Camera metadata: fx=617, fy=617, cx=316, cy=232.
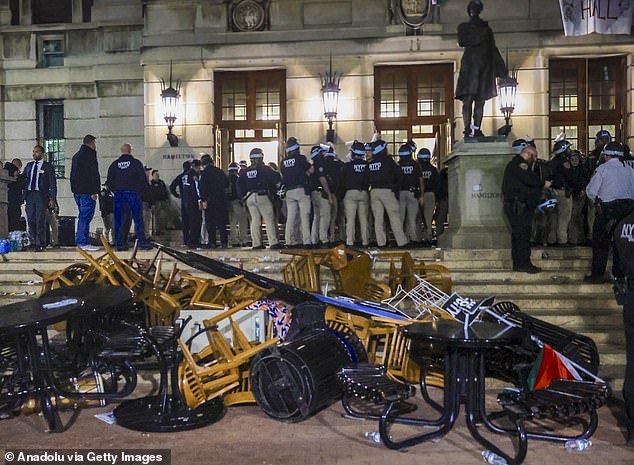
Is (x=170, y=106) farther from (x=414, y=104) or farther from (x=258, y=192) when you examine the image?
(x=414, y=104)

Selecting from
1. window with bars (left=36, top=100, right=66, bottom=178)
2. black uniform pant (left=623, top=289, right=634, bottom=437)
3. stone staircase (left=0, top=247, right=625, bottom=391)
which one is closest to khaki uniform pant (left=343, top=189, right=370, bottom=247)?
stone staircase (left=0, top=247, right=625, bottom=391)

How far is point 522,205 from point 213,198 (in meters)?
5.83

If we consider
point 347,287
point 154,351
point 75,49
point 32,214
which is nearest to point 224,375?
point 154,351

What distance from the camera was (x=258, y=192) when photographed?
11.7 m

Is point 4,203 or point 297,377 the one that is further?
point 4,203

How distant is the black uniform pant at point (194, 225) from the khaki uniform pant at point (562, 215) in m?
6.91

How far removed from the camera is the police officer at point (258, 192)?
38.3ft

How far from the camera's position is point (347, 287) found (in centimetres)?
793

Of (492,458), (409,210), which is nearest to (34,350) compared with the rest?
(492,458)

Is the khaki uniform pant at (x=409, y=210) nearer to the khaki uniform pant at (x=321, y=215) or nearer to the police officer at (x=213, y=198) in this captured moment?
the khaki uniform pant at (x=321, y=215)

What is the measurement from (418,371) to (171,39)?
13.6 metres

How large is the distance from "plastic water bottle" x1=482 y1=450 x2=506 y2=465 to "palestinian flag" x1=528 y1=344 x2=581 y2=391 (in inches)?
35.8

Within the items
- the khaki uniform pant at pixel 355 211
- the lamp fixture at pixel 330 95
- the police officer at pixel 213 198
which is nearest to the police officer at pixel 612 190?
the khaki uniform pant at pixel 355 211

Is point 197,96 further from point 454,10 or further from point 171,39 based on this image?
point 454,10
